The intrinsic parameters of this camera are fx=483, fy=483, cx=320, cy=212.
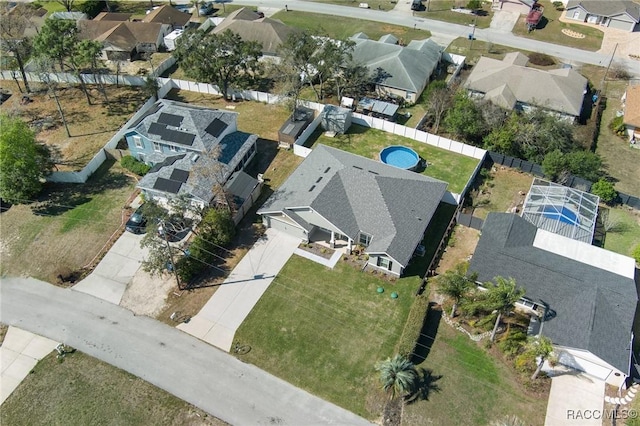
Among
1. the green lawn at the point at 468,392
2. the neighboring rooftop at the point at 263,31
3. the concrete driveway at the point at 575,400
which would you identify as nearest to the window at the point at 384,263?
the green lawn at the point at 468,392

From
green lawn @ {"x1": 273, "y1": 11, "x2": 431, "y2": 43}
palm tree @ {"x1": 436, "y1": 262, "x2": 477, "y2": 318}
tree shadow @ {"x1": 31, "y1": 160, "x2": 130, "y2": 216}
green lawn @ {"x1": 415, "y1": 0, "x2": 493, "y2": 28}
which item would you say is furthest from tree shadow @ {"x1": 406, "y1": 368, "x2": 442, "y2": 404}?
green lawn @ {"x1": 415, "y1": 0, "x2": 493, "y2": 28}

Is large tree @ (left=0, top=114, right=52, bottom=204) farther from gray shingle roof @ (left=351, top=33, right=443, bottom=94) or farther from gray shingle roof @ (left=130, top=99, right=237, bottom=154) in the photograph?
gray shingle roof @ (left=351, top=33, right=443, bottom=94)

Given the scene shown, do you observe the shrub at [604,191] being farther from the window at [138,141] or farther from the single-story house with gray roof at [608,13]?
the window at [138,141]

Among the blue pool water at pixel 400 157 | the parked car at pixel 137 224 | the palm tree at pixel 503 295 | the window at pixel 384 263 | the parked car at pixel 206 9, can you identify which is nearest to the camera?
the palm tree at pixel 503 295

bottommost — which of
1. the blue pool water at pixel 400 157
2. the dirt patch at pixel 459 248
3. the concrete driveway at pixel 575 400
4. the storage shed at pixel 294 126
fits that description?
the concrete driveway at pixel 575 400

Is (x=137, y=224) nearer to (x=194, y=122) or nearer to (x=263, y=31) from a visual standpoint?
(x=194, y=122)

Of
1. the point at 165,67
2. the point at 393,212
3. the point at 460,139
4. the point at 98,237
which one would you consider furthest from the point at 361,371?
the point at 165,67
